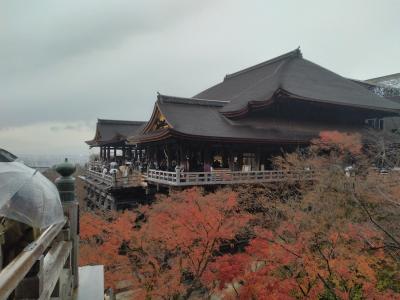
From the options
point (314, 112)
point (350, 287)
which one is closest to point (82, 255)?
point (350, 287)

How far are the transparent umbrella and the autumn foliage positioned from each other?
9346mm

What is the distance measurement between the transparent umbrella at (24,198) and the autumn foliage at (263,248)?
9346 mm

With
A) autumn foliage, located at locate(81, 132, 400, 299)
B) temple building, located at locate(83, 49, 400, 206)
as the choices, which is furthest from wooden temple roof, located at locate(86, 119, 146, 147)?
autumn foliage, located at locate(81, 132, 400, 299)

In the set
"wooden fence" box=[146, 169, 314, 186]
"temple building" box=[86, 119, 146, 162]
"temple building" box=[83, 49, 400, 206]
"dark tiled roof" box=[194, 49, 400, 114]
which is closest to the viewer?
"wooden fence" box=[146, 169, 314, 186]

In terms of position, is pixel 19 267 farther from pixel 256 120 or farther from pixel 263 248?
pixel 256 120

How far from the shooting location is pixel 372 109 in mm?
23719

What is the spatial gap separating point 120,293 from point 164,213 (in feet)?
14.7

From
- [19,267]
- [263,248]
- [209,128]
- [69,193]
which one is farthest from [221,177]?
[19,267]

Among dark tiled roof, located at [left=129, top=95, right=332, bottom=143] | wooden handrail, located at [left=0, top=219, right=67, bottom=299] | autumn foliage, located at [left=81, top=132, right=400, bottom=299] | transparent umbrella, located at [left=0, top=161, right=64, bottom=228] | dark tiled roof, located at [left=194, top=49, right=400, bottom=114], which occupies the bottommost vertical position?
autumn foliage, located at [left=81, top=132, right=400, bottom=299]

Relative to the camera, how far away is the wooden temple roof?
106 feet

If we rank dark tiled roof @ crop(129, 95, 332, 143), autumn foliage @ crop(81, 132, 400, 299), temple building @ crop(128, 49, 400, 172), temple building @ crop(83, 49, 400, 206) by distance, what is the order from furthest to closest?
1. temple building @ crop(128, 49, 400, 172)
2. temple building @ crop(83, 49, 400, 206)
3. dark tiled roof @ crop(129, 95, 332, 143)
4. autumn foliage @ crop(81, 132, 400, 299)

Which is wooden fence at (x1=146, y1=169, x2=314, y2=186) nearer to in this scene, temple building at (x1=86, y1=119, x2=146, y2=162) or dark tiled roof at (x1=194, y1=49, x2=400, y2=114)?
dark tiled roof at (x1=194, y1=49, x2=400, y2=114)

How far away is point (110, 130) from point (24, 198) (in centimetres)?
3292

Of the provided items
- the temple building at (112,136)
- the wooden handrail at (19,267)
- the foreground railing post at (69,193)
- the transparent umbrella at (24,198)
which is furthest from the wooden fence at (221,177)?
the temple building at (112,136)
